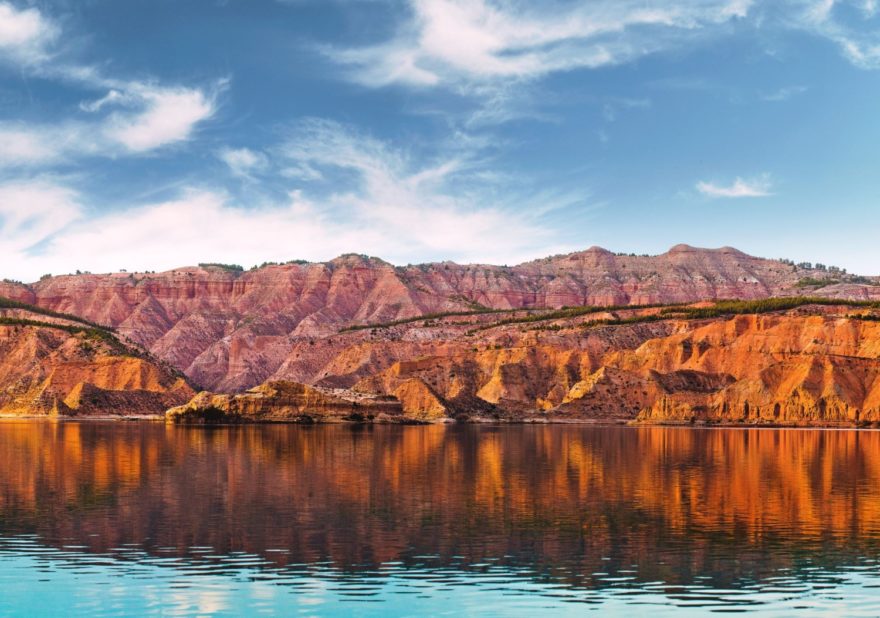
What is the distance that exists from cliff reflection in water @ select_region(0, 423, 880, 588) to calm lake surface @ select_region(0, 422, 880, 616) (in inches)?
6.0

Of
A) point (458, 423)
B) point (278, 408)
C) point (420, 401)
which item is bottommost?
point (458, 423)

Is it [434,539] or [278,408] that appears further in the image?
[278,408]

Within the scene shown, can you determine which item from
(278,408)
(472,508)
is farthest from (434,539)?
(278,408)

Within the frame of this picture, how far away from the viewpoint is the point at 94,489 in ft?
175

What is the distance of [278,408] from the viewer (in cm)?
16312

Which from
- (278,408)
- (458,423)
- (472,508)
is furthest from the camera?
(458,423)

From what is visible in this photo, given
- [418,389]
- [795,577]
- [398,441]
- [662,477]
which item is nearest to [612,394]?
[418,389]

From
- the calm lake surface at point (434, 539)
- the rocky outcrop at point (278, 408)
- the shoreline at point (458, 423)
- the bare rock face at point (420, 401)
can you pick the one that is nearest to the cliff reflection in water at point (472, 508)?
the calm lake surface at point (434, 539)

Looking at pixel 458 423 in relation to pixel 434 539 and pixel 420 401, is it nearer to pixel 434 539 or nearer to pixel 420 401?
pixel 420 401

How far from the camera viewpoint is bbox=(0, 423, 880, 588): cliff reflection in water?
113ft

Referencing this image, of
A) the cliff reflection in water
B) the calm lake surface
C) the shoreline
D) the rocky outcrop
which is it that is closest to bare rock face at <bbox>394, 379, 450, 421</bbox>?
the shoreline

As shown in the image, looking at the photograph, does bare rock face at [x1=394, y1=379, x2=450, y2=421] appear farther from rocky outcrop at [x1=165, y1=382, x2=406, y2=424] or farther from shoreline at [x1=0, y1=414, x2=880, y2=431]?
rocky outcrop at [x1=165, y1=382, x2=406, y2=424]

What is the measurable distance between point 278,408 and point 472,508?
120 metres

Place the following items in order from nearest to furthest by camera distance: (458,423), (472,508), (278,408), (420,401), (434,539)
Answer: (434,539)
(472,508)
(278,408)
(458,423)
(420,401)
